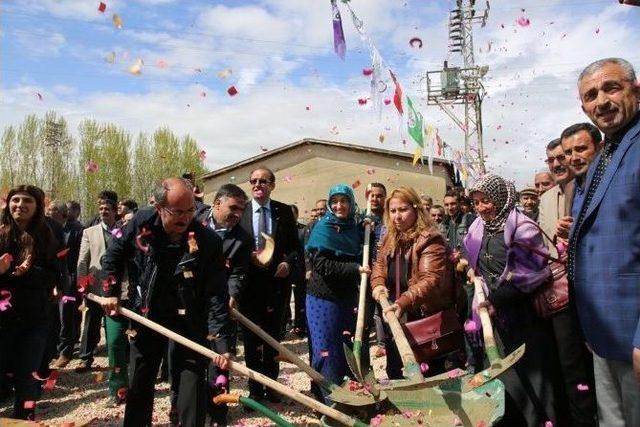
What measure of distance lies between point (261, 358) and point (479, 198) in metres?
2.73

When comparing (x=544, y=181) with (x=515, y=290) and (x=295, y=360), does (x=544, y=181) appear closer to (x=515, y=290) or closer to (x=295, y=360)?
(x=515, y=290)

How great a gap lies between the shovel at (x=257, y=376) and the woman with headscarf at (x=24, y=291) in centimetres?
96

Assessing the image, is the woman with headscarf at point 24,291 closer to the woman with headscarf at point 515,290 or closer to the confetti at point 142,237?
the confetti at point 142,237

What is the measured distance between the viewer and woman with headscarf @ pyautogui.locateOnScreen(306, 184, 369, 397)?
4613mm

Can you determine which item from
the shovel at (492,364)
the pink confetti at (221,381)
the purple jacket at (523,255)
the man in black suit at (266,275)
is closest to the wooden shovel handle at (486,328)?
the shovel at (492,364)

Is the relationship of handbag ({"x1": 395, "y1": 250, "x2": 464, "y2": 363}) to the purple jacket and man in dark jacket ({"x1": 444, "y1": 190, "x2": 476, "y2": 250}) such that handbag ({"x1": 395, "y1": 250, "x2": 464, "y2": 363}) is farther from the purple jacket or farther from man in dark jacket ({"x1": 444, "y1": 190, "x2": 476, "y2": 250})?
man in dark jacket ({"x1": 444, "y1": 190, "x2": 476, "y2": 250})

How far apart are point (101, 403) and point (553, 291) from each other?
444 centimetres

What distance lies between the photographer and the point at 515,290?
3.53 metres

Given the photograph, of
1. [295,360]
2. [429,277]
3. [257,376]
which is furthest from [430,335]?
[257,376]

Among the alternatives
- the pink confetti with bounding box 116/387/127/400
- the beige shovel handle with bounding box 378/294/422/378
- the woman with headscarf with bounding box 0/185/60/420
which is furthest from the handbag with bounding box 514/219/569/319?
the pink confetti with bounding box 116/387/127/400

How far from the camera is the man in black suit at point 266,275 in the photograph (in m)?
Answer: 5.29

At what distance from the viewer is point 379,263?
4305 millimetres

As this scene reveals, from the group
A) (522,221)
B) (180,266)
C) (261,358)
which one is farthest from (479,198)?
(261,358)

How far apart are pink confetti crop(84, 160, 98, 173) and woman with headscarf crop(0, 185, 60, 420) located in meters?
34.0
